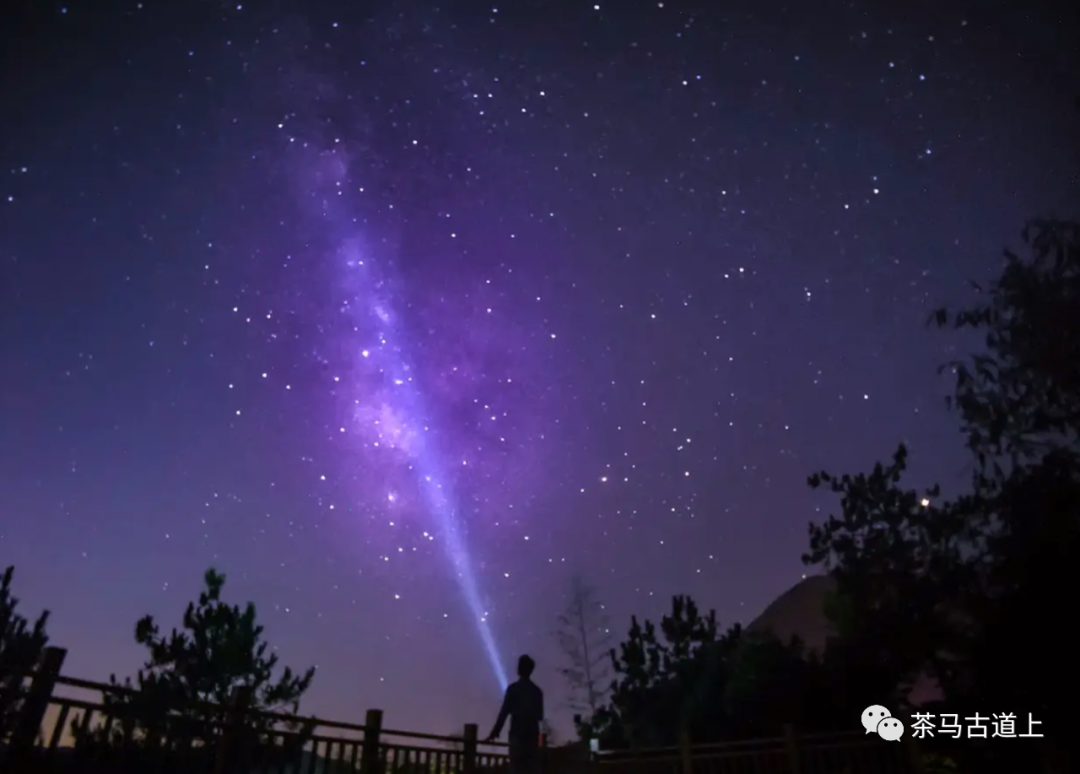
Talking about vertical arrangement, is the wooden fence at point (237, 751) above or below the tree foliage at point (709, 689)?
below

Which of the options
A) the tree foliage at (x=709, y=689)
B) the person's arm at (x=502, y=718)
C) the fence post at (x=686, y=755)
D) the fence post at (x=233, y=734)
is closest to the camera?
the fence post at (x=233, y=734)

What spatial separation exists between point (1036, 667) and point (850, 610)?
3.74 m

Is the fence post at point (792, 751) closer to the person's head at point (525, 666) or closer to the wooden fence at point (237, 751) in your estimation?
the wooden fence at point (237, 751)

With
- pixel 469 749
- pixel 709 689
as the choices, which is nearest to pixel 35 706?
pixel 469 749

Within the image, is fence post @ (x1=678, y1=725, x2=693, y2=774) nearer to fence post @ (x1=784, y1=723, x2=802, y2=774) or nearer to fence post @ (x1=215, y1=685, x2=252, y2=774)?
fence post @ (x1=784, y1=723, x2=802, y2=774)

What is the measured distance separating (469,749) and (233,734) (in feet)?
10.4

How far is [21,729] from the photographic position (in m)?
4.64

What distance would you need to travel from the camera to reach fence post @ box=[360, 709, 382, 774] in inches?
272

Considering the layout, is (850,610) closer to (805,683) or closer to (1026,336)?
(805,683)

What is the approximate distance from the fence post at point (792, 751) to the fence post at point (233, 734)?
7.31 meters

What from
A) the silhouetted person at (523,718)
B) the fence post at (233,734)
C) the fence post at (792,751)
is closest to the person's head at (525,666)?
the silhouetted person at (523,718)

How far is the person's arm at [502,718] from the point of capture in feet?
26.0

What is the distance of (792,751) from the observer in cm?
985

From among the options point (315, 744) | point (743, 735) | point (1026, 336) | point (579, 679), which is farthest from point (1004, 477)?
point (579, 679)
